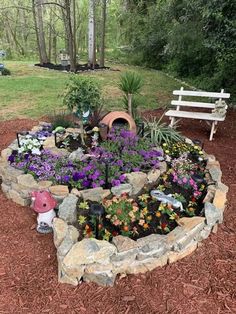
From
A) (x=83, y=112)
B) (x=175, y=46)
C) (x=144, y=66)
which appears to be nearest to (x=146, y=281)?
(x=83, y=112)

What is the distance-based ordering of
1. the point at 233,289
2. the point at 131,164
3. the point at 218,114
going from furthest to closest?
the point at 218,114, the point at 131,164, the point at 233,289

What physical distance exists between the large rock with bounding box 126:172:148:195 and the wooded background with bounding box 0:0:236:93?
3553mm

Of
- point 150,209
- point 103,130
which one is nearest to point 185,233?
point 150,209

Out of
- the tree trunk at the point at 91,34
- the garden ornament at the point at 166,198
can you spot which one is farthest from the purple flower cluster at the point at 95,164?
the tree trunk at the point at 91,34

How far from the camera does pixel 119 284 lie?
2.05m

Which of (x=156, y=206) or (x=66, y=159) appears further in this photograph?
(x=66, y=159)

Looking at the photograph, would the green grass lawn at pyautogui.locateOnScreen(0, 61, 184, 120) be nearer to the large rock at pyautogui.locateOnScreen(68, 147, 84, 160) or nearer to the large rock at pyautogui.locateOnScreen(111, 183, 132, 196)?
the large rock at pyautogui.locateOnScreen(68, 147, 84, 160)

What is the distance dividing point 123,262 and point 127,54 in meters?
12.4

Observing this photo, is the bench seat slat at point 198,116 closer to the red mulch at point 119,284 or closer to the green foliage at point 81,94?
the green foliage at point 81,94

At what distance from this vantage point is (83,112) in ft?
11.4

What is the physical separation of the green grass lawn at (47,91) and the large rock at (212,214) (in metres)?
2.82

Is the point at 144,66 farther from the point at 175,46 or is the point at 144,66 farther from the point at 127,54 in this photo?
the point at 175,46

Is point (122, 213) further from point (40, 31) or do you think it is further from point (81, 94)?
point (40, 31)

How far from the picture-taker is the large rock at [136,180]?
2852 millimetres
